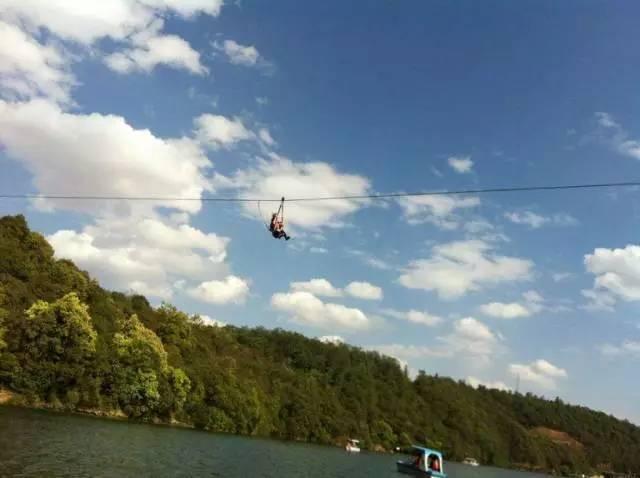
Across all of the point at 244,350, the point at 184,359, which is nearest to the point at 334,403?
the point at 244,350

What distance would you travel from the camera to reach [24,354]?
76062 mm

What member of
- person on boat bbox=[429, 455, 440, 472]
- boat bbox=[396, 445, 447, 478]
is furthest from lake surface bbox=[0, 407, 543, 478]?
person on boat bbox=[429, 455, 440, 472]

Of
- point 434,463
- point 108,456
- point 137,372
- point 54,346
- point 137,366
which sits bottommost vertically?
point 108,456

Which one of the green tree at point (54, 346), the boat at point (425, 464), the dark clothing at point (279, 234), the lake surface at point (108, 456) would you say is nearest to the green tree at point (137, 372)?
the green tree at point (54, 346)

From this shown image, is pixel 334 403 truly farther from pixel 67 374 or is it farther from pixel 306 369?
pixel 67 374

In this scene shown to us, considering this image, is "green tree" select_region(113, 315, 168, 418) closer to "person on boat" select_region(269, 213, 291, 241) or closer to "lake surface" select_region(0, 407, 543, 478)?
"lake surface" select_region(0, 407, 543, 478)

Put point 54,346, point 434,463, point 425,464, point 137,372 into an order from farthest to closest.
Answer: point 137,372 < point 54,346 < point 434,463 < point 425,464

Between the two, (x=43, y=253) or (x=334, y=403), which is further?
(x=334, y=403)

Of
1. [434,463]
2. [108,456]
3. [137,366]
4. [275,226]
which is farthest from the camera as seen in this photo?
[137,366]

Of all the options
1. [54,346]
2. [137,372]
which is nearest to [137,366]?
[137,372]

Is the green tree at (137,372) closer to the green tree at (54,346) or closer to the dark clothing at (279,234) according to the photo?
the green tree at (54,346)

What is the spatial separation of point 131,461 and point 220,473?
6872 millimetres

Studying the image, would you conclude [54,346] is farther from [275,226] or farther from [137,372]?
[275,226]

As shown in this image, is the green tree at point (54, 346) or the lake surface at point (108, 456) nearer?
the lake surface at point (108, 456)
